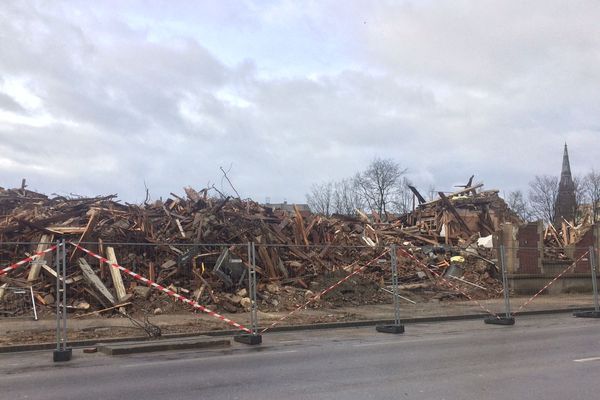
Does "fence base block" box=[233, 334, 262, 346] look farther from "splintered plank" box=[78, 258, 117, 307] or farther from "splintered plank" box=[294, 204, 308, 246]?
"splintered plank" box=[294, 204, 308, 246]

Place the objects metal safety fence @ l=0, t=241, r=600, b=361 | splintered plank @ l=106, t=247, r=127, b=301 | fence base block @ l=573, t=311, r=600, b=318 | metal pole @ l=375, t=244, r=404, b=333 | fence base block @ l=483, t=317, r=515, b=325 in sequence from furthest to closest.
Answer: fence base block @ l=573, t=311, r=600, b=318 → splintered plank @ l=106, t=247, r=127, b=301 → fence base block @ l=483, t=317, r=515, b=325 → metal safety fence @ l=0, t=241, r=600, b=361 → metal pole @ l=375, t=244, r=404, b=333

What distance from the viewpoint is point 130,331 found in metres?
13.2

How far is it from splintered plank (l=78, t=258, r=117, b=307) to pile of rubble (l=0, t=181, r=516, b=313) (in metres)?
0.03

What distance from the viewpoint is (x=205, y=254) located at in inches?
720

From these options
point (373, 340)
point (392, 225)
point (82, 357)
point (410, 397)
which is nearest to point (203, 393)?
point (410, 397)

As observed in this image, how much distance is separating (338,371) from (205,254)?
10572 millimetres

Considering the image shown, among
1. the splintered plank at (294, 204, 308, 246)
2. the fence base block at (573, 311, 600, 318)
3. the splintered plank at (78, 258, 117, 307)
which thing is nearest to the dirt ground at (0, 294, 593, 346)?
the splintered plank at (78, 258, 117, 307)

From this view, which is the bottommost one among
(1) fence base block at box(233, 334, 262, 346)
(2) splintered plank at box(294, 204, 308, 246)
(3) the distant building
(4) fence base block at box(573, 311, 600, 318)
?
(4) fence base block at box(573, 311, 600, 318)

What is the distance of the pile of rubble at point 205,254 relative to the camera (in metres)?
16.2

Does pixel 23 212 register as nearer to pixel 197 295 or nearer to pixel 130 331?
pixel 197 295

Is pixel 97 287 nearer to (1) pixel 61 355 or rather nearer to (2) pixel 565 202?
(1) pixel 61 355

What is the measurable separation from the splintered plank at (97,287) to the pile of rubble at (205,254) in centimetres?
3

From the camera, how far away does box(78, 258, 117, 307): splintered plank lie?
15711mm

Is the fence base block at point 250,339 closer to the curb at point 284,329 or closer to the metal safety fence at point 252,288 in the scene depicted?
the metal safety fence at point 252,288
